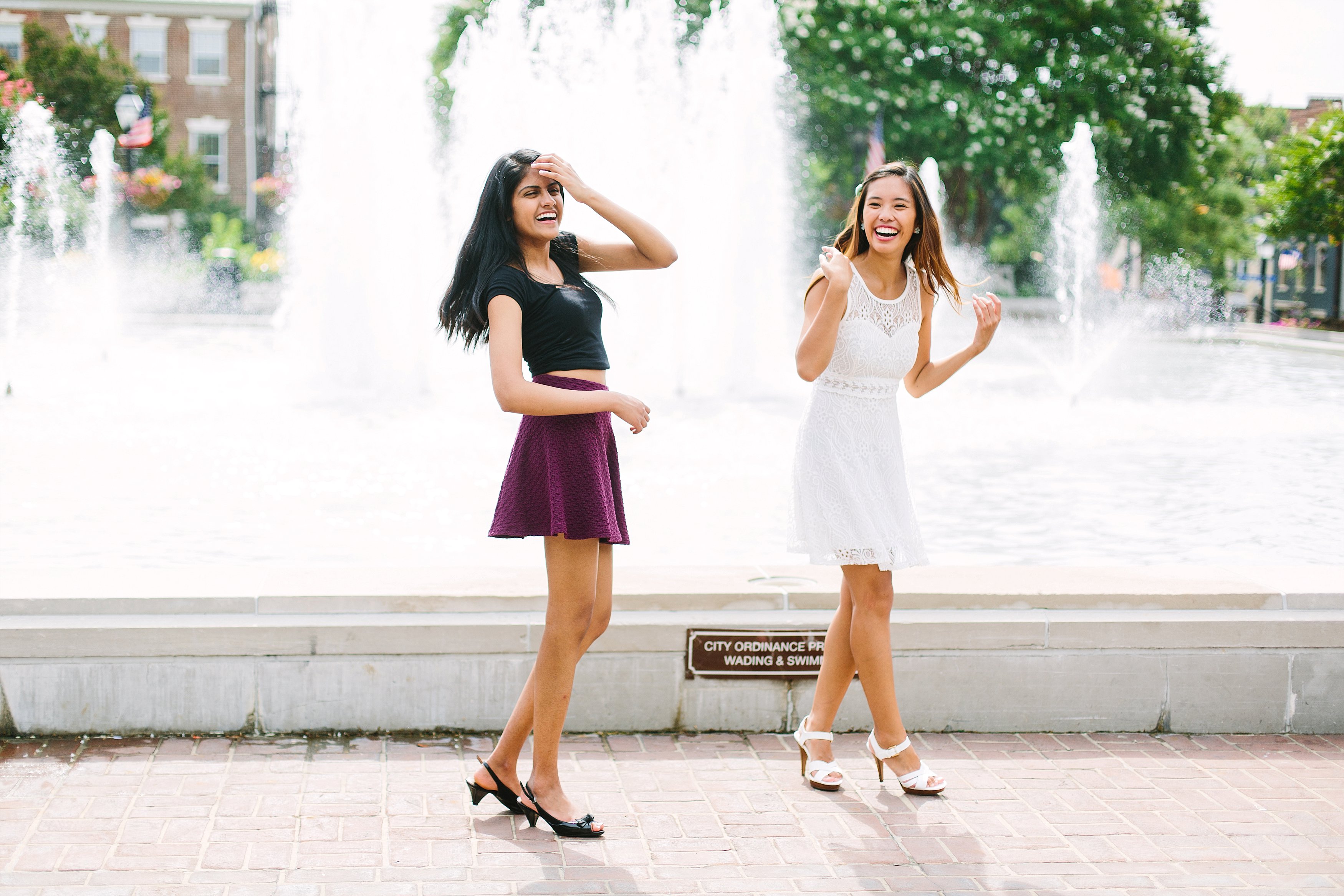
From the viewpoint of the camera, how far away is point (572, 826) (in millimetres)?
3586

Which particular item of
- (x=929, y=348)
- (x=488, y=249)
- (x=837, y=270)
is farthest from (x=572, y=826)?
(x=929, y=348)

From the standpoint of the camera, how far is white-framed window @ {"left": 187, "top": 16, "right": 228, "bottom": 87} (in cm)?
4522

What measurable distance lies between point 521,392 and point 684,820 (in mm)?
1272

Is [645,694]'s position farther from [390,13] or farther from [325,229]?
[390,13]

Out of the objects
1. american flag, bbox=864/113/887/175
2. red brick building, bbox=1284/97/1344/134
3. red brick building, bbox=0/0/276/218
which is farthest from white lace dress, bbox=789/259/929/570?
red brick building, bbox=1284/97/1344/134

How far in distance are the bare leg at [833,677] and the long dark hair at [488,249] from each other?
4.46 feet

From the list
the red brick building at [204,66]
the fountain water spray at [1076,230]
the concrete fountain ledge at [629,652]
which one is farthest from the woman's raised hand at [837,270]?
the red brick building at [204,66]

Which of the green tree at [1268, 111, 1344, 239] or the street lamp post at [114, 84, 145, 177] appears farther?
the green tree at [1268, 111, 1344, 239]

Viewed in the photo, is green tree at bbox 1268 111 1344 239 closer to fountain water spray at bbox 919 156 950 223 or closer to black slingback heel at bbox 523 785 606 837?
fountain water spray at bbox 919 156 950 223

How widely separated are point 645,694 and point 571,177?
175cm

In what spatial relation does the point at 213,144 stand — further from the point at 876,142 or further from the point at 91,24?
the point at 876,142

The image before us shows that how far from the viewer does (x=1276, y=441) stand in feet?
36.6

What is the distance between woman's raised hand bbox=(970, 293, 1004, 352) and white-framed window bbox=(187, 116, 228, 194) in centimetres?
4458

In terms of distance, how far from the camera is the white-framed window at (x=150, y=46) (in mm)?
44688
